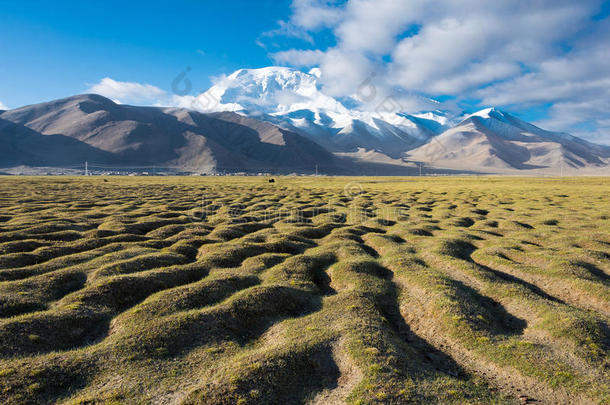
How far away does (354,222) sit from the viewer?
35312mm

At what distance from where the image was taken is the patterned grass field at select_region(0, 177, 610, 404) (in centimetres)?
942

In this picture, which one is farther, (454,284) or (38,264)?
(38,264)

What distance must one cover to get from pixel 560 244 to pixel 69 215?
4447cm

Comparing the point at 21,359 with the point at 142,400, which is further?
the point at 21,359

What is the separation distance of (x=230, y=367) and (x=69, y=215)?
3371cm

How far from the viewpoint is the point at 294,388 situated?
958 cm

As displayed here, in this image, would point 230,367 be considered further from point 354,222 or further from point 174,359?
point 354,222

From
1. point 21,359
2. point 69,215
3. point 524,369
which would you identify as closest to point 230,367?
point 21,359

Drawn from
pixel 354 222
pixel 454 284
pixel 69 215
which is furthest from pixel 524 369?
pixel 69 215

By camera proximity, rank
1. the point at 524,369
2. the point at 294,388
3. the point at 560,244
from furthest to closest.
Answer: the point at 560,244 < the point at 524,369 < the point at 294,388

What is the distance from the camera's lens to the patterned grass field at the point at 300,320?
30.9 feet

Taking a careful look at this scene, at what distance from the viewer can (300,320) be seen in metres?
13.4

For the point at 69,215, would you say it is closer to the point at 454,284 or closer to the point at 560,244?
the point at 454,284

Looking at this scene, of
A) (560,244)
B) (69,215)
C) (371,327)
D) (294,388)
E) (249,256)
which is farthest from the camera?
(69,215)
